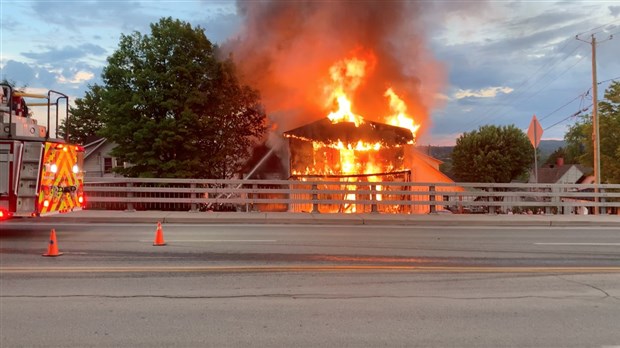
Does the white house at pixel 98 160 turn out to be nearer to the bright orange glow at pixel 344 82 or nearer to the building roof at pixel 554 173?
the bright orange glow at pixel 344 82

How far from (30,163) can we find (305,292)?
568 centimetres

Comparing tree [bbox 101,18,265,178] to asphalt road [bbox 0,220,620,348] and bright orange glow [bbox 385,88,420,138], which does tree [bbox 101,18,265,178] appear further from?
asphalt road [bbox 0,220,620,348]

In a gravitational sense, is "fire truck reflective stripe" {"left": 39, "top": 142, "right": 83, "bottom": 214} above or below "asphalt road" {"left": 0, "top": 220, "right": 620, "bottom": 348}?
above

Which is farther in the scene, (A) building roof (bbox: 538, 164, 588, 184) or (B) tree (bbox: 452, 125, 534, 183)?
(A) building roof (bbox: 538, 164, 588, 184)

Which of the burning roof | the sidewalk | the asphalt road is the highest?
the burning roof

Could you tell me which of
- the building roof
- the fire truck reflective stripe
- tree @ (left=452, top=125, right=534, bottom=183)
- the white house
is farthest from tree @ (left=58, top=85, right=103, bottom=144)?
the building roof

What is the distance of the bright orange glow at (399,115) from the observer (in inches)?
911

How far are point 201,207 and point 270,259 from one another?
1014 centimetres

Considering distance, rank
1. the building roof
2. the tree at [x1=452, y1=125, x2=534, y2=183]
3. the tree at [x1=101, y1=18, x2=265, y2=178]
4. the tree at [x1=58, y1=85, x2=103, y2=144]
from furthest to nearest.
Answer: the building roof → the tree at [x1=58, y1=85, x2=103, y2=144] → the tree at [x1=452, y1=125, x2=534, y2=183] → the tree at [x1=101, y1=18, x2=265, y2=178]

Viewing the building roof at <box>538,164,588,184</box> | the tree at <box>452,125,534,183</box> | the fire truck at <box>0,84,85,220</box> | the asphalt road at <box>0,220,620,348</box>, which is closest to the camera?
the asphalt road at <box>0,220,620,348</box>

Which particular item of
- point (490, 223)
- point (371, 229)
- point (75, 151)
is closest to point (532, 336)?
point (371, 229)

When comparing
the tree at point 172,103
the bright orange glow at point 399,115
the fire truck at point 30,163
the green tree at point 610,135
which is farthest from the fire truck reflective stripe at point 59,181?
the green tree at point 610,135

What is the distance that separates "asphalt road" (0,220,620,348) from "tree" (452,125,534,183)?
38942 millimetres

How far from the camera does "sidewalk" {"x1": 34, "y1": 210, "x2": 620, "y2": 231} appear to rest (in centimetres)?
1298
